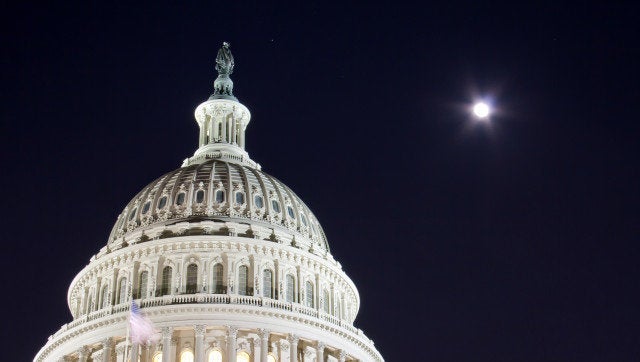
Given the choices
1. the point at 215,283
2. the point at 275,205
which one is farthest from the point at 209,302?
the point at 275,205

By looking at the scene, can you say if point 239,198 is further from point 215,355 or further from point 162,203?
point 215,355

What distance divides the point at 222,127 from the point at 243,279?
82.9ft

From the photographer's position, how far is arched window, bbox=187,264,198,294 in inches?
3031

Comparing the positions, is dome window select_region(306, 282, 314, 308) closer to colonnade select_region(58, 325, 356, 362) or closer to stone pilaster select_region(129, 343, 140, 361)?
colonnade select_region(58, 325, 356, 362)

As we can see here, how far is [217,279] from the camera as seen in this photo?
77875mm

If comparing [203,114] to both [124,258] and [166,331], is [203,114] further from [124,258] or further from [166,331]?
[166,331]

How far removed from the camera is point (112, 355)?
74.6 m

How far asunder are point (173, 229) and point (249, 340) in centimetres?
1203

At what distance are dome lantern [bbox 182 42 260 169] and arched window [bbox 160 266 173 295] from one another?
18248 mm

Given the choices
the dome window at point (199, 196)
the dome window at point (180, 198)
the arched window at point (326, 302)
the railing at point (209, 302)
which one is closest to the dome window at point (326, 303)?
the arched window at point (326, 302)

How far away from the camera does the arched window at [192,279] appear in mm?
77000

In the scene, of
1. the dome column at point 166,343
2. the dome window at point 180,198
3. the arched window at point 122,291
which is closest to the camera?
the dome column at point 166,343

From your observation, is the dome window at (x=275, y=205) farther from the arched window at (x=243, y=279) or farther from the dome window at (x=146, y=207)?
the dome window at (x=146, y=207)

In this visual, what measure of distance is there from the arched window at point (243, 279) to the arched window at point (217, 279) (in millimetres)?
1329
